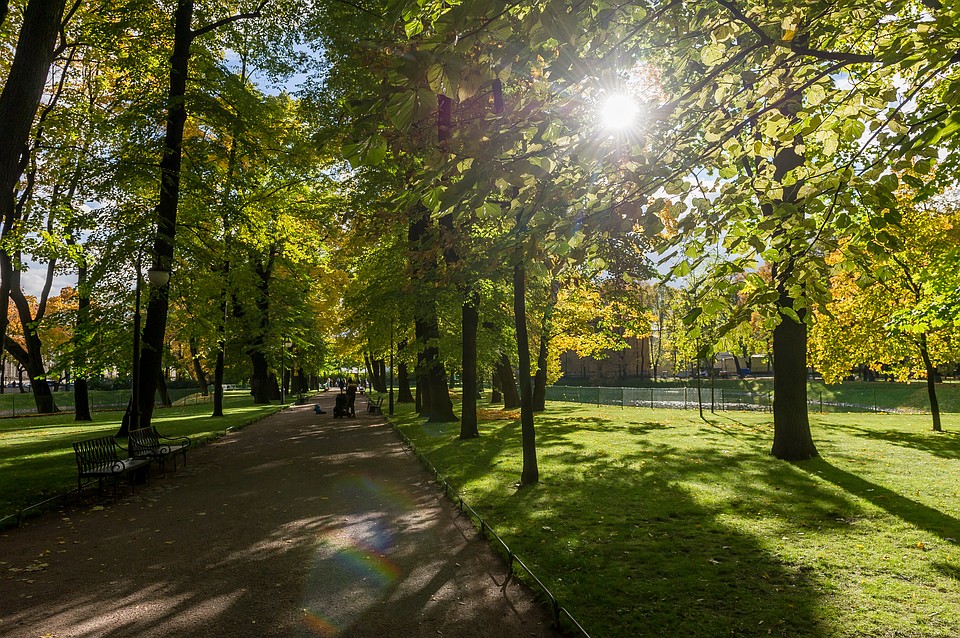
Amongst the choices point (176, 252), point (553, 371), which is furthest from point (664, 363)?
point (176, 252)

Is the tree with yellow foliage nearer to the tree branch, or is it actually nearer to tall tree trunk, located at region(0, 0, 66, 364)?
tall tree trunk, located at region(0, 0, 66, 364)

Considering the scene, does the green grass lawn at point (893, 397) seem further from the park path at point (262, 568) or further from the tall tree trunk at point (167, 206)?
the park path at point (262, 568)

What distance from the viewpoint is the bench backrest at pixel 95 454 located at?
9375 millimetres

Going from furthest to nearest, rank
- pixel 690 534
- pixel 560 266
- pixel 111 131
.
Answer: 1. pixel 111 131
2. pixel 690 534
3. pixel 560 266

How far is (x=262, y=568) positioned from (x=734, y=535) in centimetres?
528

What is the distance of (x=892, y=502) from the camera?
7.97 meters

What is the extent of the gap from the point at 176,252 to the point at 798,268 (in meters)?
14.9

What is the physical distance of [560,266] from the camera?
4.95 metres

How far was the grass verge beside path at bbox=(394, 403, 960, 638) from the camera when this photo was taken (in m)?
4.49

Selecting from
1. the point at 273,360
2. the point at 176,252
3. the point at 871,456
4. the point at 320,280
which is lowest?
the point at 871,456

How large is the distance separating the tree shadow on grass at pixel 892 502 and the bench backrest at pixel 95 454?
12.0 meters

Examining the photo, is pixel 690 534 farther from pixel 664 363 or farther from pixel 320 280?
pixel 664 363

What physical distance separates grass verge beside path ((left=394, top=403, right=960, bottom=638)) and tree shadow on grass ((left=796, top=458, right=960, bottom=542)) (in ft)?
0.08

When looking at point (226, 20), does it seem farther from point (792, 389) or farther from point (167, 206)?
point (792, 389)
